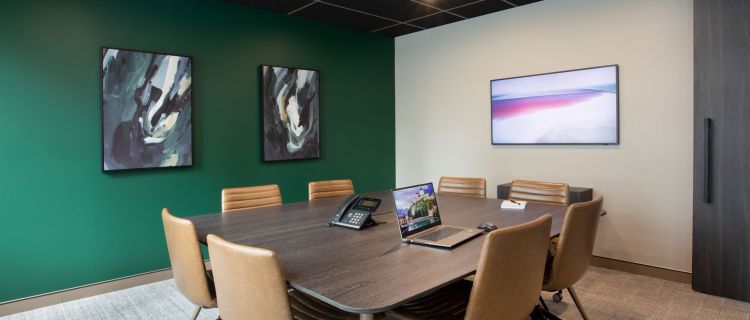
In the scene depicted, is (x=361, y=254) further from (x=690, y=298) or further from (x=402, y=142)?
(x=402, y=142)

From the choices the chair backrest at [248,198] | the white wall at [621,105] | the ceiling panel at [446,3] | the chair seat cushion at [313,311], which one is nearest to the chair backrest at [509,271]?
the chair seat cushion at [313,311]

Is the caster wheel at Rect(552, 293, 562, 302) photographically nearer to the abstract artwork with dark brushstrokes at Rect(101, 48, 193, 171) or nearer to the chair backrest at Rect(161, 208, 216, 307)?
the chair backrest at Rect(161, 208, 216, 307)

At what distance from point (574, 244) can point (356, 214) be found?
1.14 meters

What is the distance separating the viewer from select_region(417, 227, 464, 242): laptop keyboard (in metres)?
2.05

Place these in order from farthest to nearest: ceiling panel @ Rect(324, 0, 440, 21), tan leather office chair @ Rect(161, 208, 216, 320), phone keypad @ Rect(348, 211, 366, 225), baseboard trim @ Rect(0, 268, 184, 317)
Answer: ceiling panel @ Rect(324, 0, 440, 21) → baseboard trim @ Rect(0, 268, 184, 317) → phone keypad @ Rect(348, 211, 366, 225) → tan leather office chair @ Rect(161, 208, 216, 320)

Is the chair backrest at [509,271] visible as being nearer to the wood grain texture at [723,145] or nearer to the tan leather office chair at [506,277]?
the tan leather office chair at [506,277]

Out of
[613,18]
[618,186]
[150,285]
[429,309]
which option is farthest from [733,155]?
[150,285]

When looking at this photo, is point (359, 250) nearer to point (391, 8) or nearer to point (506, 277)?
point (506, 277)

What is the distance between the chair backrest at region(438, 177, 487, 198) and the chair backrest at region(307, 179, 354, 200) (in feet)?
2.81

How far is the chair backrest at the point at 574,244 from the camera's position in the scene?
2.12 metres

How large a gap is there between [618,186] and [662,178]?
1.17ft

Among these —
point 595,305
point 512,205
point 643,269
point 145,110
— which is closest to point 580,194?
point 643,269

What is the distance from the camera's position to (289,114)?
4.59 meters

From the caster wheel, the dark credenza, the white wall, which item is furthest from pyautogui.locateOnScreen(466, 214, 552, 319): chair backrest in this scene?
the white wall
